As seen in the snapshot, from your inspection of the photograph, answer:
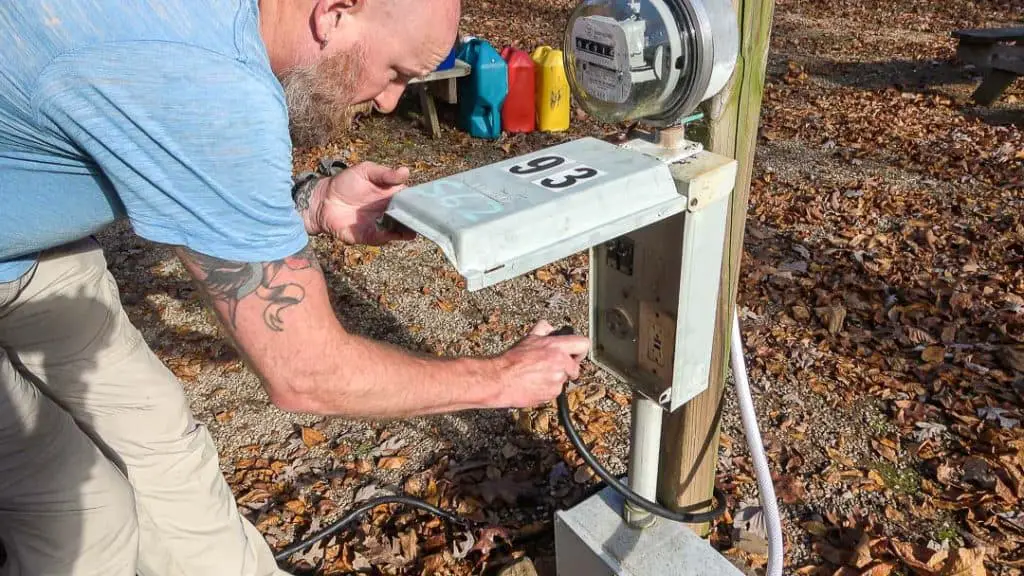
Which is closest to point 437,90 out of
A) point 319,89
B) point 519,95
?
point 519,95

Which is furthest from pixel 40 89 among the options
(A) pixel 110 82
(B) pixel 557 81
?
(B) pixel 557 81

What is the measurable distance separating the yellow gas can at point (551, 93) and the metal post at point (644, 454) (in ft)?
16.5

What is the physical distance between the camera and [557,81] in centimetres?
664

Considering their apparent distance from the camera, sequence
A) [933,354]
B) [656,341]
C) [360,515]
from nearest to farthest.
Result: [656,341] → [360,515] → [933,354]

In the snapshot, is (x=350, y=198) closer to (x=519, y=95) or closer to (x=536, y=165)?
(x=536, y=165)

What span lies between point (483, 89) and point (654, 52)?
17.6ft

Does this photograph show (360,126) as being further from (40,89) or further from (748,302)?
(40,89)

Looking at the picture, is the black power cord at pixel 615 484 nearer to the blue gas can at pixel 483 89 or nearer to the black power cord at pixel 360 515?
the black power cord at pixel 360 515

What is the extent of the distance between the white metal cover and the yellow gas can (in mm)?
5360

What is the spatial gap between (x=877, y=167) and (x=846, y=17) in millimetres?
6349

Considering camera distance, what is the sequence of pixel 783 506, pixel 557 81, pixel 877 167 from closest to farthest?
pixel 783 506, pixel 877 167, pixel 557 81

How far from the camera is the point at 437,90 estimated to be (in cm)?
680

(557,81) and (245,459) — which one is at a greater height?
(557,81)

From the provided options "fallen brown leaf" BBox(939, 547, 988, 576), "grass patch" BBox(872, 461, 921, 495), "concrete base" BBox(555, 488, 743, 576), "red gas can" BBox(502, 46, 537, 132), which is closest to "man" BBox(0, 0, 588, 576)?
"concrete base" BBox(555, 488, 743, 576)
